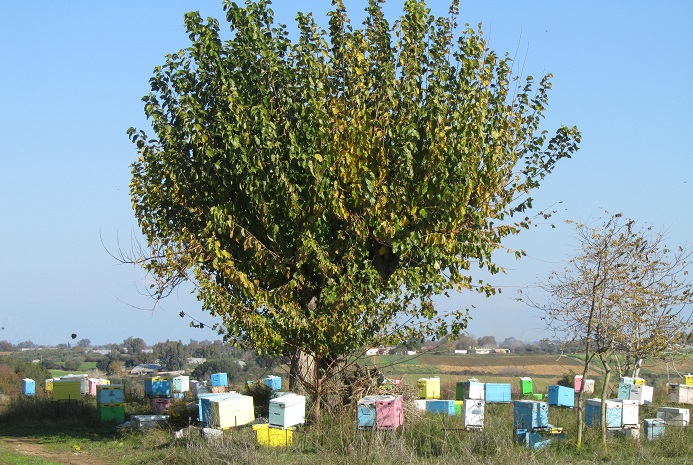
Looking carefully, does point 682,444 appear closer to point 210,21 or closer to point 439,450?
point 439,450

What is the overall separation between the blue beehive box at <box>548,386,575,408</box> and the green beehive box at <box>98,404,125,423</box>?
12.2 m

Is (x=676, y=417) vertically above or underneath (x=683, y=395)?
above

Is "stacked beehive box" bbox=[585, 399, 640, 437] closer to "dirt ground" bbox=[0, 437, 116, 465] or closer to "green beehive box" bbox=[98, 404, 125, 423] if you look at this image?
"dirt ground" bbox=[0, 437, 116, 465]

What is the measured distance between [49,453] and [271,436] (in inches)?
212

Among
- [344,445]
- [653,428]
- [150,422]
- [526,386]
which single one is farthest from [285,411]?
[526,386]

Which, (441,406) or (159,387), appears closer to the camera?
(441,406)

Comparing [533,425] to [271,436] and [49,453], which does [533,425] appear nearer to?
[271,436]

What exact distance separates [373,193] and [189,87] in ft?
16.6

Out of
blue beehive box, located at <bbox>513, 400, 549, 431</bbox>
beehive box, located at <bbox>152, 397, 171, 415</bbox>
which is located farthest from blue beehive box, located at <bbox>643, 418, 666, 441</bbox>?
beehive box, located at <bbox>152, 397, 171, 415</bbox>

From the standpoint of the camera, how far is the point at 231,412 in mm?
15914

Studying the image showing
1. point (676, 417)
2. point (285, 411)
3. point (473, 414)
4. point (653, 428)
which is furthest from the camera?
point (676, 417)

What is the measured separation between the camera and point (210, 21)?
18000 mm

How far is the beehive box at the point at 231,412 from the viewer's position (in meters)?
15.7

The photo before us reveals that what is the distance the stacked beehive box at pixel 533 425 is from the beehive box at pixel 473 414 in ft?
2.39
